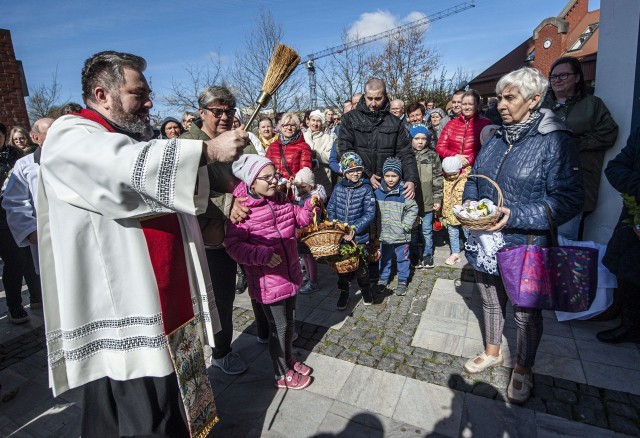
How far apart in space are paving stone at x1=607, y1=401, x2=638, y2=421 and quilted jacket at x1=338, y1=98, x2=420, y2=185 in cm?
266

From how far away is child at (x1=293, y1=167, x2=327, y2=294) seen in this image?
3.73m

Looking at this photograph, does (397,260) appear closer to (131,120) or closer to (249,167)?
(249,167)

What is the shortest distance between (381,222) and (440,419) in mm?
2311

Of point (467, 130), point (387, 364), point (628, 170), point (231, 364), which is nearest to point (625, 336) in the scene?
point (628, 170)

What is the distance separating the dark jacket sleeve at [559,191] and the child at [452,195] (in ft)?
8.15

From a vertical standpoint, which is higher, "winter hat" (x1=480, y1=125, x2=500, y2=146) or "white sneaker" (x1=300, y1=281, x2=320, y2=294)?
"winter hat" (x1=480, y1=125, x2=500, y2=146)

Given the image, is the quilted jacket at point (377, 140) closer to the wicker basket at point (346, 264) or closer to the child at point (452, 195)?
the child at point (452, 195)

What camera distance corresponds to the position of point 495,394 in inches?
108

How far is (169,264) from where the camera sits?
189 centimetres

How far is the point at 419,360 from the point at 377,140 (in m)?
2.49

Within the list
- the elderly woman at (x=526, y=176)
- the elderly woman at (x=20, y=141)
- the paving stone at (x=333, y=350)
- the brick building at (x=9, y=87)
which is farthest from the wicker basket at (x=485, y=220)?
the brick building at (x=9, y=87)

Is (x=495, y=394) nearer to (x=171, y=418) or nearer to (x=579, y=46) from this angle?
(x=171, y=418)

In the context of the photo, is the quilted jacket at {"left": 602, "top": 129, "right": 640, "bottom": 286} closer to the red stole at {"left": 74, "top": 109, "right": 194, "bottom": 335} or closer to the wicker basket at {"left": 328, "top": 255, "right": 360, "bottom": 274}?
the wicker basket at {"left": 328, "top": 255, "right": 360, "bottom": 274}

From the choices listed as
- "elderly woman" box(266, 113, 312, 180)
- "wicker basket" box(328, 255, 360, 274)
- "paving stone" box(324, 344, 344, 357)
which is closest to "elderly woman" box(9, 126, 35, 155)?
"elderly woman" box(266, 113, 312, 180)
